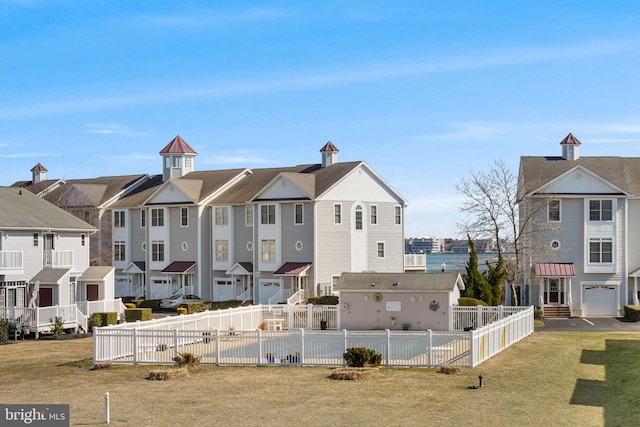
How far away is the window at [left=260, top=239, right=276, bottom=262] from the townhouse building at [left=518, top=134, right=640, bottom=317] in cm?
1799

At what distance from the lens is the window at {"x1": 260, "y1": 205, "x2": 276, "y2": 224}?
211 feet

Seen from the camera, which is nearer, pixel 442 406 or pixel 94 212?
pixel 442 406

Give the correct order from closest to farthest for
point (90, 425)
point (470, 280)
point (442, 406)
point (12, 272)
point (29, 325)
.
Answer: point (90, 425) < point (442, 406) < point (29, 325) < point (12, 272) < point (470, 280)

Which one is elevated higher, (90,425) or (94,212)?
(94,212)

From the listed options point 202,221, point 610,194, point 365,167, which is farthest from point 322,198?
point 610,194

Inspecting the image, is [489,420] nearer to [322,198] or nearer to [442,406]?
[442,406]

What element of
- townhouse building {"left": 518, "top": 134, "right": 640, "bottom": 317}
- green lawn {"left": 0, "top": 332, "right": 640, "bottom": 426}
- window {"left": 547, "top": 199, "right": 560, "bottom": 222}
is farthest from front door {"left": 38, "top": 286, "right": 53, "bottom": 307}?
window {"left": 547, "top": 199, "right": 560, "bottom": 222}

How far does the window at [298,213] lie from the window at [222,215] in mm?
7080

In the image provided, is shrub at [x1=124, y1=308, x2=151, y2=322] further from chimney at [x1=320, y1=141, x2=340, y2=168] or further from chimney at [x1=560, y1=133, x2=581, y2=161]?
chimney at [x1=560, y1=133, x2=581, y2=161]

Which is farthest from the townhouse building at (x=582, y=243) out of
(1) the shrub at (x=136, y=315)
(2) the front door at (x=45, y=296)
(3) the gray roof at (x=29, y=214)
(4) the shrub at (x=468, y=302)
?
(2) the front door at (x=45, y=296)

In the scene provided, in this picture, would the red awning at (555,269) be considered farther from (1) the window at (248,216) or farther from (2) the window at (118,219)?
(2) the window at (118,219)

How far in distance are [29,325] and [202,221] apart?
26.2 metres

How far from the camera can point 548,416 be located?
21.8 meters

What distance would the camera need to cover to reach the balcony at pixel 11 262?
46.4m
